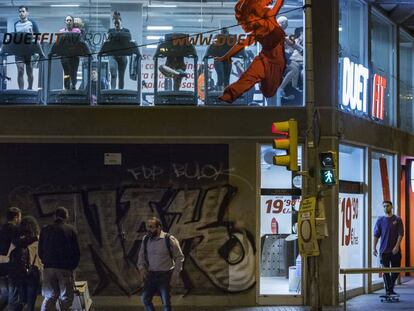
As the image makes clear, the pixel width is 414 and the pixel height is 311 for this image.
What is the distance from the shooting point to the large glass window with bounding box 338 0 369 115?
14195 millimetres

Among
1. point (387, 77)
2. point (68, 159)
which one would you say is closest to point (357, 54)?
point (387, 77)

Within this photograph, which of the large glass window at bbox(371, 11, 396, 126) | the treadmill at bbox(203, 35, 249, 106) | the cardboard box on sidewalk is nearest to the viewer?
the cardboard box on sidewalk

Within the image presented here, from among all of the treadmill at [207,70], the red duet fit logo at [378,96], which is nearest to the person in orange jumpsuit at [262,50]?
the treadmill at [207,70]

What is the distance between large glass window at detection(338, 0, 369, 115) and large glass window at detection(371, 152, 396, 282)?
137 centimetres

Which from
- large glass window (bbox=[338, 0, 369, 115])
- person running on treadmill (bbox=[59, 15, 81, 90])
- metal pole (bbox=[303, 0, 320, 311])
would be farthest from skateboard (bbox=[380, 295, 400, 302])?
person running on treadmill (bbox=[59, 15, 81, 90])

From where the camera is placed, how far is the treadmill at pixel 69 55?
13680 millimetres

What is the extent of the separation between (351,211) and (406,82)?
5286 millimetres

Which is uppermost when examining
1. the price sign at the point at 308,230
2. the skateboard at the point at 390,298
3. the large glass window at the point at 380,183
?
the large glass window at the point at 380,183

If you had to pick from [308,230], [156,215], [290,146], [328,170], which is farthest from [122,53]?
[308,230]

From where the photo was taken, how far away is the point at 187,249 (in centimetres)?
1316

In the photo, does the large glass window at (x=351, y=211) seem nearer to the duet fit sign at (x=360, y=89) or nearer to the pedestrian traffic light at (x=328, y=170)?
the duet fit sign at (x=360, y=89)

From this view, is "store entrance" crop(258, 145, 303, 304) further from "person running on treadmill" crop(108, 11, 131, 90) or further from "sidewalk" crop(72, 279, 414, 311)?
"person running on treadmill" crop(108, 11, 131, 90)

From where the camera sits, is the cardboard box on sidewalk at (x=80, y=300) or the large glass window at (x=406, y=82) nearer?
the cardboard box on sidewalk at (x=80, y=300)

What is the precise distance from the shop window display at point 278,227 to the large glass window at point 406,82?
5.35m
